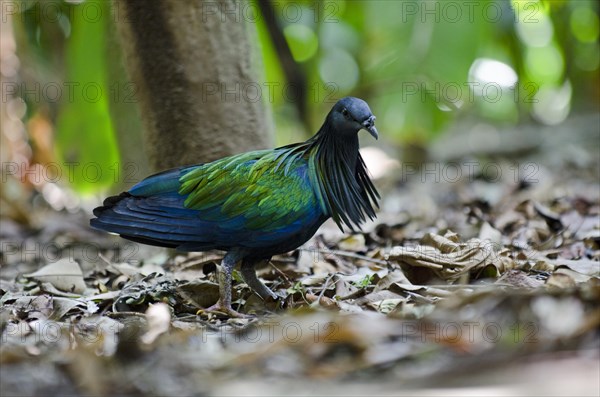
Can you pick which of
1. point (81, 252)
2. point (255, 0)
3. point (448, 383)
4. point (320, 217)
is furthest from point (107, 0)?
point (448, 383)

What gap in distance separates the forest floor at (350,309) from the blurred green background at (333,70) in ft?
3.24

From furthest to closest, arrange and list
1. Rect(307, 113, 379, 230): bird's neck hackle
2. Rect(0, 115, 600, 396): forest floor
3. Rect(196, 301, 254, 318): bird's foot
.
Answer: Rect(307, 113, 379, 230): bird's neck hackle → Rect(196, 301, 254, 318): bird's foot → Rect(0, 115, 600, 396): forest floor

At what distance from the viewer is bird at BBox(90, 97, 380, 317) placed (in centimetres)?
400

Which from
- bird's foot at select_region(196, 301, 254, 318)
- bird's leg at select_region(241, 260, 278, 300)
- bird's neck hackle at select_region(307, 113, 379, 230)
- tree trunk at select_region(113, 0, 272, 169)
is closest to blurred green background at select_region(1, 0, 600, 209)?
tree trunk at select_region(113, 0, 272, 169)

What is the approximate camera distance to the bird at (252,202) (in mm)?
4000

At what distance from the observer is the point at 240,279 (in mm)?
4574

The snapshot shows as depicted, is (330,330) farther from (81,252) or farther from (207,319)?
(81,252)

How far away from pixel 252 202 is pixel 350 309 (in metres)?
0.72

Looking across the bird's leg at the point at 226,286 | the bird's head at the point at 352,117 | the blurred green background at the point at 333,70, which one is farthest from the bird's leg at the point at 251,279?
the blurred green background at the point at 333,70

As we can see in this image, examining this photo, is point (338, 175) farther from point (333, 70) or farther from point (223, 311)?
point (333, 70)

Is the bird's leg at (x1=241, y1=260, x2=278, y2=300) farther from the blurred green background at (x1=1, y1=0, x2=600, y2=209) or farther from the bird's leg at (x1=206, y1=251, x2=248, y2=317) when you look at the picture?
the blurred green background at (x1=1, y1=0, x2=600, y2=209)

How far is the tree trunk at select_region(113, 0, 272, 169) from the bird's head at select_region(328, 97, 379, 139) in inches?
51.8

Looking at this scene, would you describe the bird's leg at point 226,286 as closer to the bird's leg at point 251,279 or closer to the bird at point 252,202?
the bird at point 252,202

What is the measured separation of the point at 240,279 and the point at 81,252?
2.16m
